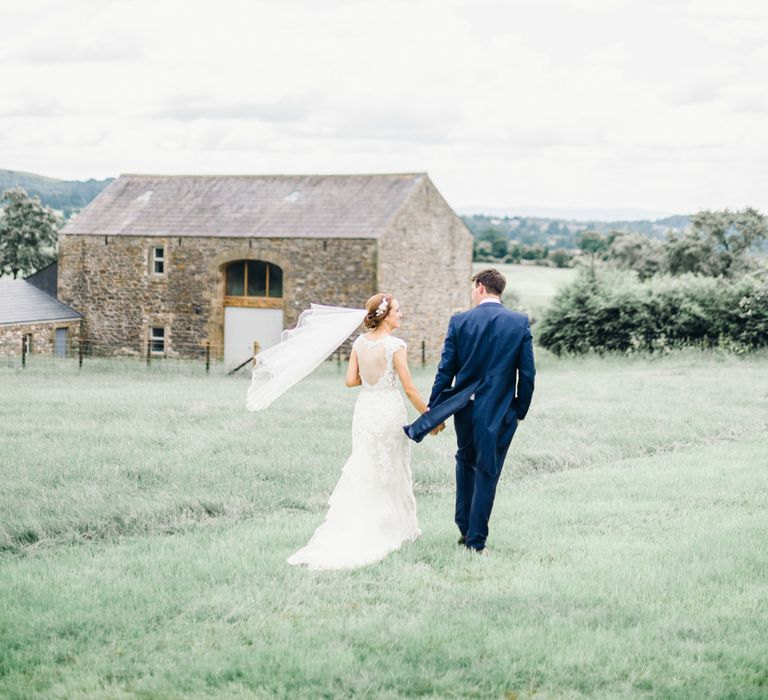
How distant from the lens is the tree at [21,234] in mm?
54156

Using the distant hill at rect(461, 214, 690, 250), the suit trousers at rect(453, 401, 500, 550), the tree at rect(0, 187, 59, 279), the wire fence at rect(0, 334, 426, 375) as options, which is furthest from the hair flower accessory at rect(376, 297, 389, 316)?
the distant hill at rect(461, 214, 690, 250)

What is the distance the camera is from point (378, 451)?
25.3ft

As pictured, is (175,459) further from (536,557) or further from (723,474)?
(723,474)

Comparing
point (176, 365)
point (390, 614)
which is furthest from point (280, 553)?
point (176, 365)

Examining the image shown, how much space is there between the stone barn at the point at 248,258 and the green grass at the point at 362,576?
20652mm

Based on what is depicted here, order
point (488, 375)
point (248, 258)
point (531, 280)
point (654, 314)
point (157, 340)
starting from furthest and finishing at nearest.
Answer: point (531, 280) < point (157, 340) < point (248, 258) < point (654, 314) < point (488, 375)

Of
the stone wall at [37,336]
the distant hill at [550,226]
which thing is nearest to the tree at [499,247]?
the distant hill at [550,226]

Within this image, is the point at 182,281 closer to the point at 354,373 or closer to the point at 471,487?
the point at 354,373

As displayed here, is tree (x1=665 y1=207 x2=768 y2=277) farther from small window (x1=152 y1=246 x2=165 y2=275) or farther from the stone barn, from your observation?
small window (x1=152 y1=246 x2=165 y2=275)

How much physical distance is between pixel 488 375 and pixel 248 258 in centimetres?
2965

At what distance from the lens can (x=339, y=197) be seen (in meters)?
36.5

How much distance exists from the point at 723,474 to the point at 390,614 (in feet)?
22.6

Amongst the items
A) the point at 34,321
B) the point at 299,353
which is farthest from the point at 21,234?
the point at 299,353

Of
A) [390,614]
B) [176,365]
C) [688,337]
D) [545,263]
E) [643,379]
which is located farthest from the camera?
[545,263]
